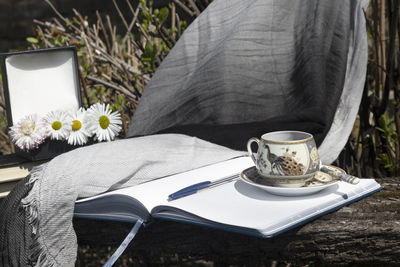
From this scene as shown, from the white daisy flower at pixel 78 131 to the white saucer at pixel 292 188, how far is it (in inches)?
21.1

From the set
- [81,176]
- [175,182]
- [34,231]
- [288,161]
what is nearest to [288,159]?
[288,161]

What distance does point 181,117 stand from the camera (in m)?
1.92

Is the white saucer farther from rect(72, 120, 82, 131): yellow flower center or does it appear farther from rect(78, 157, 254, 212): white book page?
rect(72, 120, 82, 131): yellow flower center

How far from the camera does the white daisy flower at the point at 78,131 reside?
5.07 feet

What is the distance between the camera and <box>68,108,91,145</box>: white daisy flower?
1.54 meters

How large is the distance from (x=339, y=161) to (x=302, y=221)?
104 cm

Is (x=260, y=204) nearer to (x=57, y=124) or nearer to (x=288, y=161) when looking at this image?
(x=288, y=161)

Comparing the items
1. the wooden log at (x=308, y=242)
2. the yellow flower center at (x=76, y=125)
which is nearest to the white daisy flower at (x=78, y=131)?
the yellow flower center at (x=76, y=125)

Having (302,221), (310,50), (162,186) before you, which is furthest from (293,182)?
(310,50)

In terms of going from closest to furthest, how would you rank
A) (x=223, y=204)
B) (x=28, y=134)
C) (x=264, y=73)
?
(x=223, y=204), (x=28, y=134), (x=264, y=73)

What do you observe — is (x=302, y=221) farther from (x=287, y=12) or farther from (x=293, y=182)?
(x=287, y=12)

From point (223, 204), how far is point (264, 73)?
2.94ft

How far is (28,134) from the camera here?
1506 millimetres

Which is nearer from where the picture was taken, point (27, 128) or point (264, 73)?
point (27, 128)
